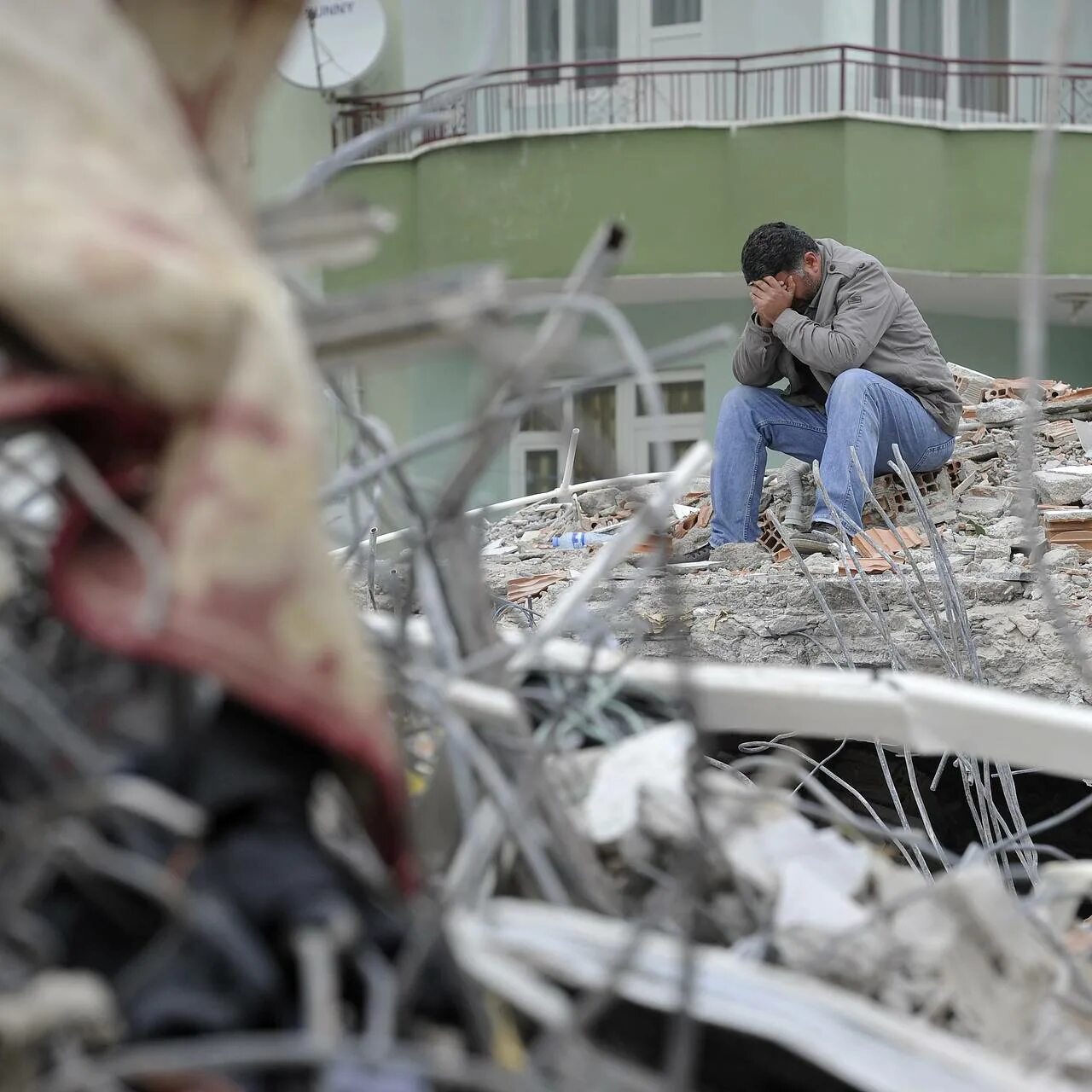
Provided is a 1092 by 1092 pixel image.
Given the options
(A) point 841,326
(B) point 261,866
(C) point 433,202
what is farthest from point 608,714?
(C) point 433,202

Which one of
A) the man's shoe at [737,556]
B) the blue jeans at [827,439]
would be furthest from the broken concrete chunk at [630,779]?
the blue jeans at [827,439]

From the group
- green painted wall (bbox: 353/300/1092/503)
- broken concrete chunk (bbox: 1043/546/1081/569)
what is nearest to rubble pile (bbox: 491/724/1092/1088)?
broken concrete chunk (bbox: 1043/546/1081/569)

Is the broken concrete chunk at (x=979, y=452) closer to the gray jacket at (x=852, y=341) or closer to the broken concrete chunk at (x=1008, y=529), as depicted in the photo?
the gray jacket at (x=852, y=341)

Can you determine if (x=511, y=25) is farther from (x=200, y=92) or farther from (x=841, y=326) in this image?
(x=200, y=92)

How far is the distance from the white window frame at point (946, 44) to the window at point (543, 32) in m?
2.86

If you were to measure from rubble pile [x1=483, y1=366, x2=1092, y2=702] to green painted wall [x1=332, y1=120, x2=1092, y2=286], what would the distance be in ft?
20.3

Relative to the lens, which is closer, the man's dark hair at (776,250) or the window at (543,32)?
the man's dark hair at (776,250)

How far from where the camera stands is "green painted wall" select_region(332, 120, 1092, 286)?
1266 centimetres

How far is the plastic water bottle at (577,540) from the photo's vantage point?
621 cm

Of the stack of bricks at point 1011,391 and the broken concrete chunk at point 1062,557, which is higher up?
the stack of bricks at point 1011,391

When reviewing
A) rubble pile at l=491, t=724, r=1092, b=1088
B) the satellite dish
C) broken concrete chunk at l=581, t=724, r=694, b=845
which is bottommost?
rubble pile at l=491, t=724, r=1092, b=1088

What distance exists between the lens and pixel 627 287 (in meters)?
13.3

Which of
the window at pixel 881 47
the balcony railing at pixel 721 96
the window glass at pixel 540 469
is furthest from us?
the window glass at pixel 540 469

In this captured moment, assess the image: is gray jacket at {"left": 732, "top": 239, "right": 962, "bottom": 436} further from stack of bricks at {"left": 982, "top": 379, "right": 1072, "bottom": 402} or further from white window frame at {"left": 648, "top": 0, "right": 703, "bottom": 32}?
white window frame at {"left": 648, "top": 0, "right": 703, "bottom": 32}
